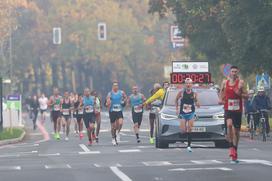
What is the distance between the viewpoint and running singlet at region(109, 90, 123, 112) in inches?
1283

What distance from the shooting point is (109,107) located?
32656 mm

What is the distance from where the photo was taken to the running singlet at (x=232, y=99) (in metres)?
21.8

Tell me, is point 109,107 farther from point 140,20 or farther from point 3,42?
point 140,20

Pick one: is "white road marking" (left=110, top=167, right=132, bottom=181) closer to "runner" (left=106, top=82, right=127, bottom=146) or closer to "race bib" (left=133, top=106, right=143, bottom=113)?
"runner" (left=106, top=82, right=127, bottom=146)

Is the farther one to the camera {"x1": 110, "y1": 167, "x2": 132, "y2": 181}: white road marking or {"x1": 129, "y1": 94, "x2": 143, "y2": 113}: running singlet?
{"x1": 129, "y1": 94, "x2": 143, "y2": 113}: running singlet

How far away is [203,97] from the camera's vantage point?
28500mm

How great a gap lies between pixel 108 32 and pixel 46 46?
8.01 metres

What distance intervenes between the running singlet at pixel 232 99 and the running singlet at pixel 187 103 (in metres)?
5.07

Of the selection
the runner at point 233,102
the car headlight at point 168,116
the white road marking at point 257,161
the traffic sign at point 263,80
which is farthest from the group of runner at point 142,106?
the traffic sign at point 263,80

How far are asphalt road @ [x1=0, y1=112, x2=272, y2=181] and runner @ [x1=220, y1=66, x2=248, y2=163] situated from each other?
1.73 ft

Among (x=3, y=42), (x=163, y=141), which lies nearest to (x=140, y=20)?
(x=3, y=42)

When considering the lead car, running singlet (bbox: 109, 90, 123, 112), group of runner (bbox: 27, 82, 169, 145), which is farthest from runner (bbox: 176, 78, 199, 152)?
running singlet (bbox: 109, 90, 123, 112)

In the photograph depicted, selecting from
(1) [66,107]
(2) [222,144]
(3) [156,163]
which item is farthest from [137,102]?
(3) [156,163]

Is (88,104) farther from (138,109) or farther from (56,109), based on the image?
(56,109)
